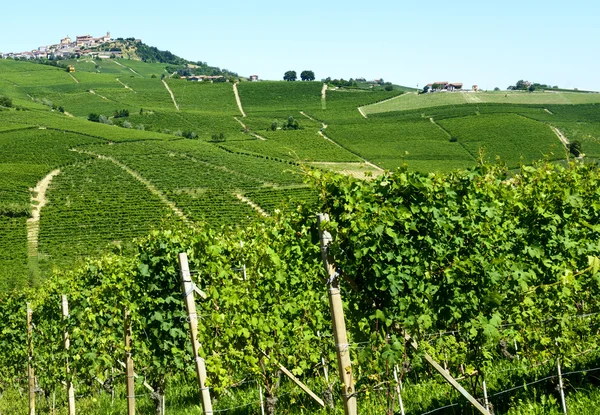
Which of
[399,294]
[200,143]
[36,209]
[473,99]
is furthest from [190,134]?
[399,294]

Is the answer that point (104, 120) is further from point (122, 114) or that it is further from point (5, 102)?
point (5, 102)

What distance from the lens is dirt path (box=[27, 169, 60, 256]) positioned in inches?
2491

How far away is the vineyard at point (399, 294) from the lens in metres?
6.51

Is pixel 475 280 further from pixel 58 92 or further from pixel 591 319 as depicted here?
pixel 58 92

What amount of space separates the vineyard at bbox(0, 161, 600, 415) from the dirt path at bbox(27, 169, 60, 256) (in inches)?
2030

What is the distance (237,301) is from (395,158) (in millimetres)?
100383

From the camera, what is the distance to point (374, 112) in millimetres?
147375

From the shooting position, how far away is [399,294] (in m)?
6.83

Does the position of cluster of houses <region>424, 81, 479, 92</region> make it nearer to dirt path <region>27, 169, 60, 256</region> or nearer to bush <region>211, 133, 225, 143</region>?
bush <region>211, 133, 225, 143</region>

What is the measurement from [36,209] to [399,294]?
71.9 m

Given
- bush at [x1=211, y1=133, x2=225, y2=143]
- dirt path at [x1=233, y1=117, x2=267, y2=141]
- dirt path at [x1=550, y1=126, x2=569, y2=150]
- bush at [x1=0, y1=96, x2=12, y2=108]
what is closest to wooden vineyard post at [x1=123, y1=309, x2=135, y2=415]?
dirt path at [x1=550, y1=126, x2=569, y2=150]

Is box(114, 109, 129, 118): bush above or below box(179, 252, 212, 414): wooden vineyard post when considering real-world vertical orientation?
below

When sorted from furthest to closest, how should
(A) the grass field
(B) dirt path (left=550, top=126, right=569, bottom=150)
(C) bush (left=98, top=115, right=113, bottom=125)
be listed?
(A) the grass field → (C) bush (left=98, top=115, right=113, bottom=125) → (B) dirt path (left=550, top=126, right=569, bottom=150)

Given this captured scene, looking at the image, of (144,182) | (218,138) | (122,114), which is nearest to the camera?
(144,182)
